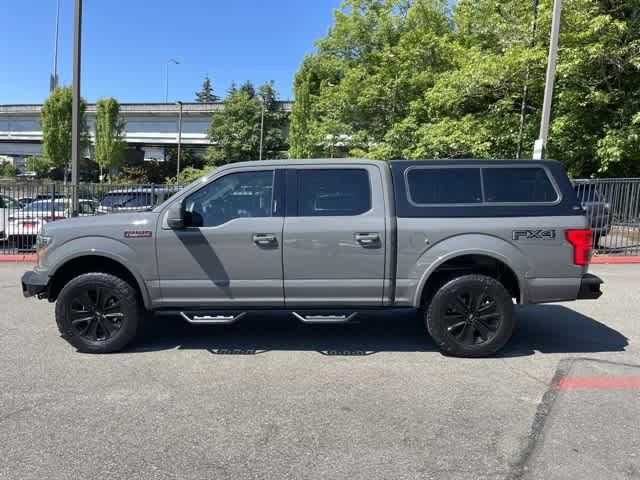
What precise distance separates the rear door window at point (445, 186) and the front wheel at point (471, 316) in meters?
0.80

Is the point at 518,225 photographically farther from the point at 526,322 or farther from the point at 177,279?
the point at 177,279

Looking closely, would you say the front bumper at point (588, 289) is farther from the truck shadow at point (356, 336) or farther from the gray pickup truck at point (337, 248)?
the truck shadow at point (356, 336)

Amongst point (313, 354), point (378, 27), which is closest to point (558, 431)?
point (313, 354)

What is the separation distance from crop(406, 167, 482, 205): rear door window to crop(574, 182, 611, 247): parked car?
339 inches

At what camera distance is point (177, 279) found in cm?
464

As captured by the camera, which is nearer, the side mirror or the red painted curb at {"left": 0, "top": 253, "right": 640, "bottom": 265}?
the side mirror

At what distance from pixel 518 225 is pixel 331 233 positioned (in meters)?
1.83

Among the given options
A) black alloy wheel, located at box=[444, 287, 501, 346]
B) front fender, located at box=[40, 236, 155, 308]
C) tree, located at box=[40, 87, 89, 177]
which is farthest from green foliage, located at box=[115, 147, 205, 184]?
black alloy wheel, located at box=[444, 287, 501, 346]

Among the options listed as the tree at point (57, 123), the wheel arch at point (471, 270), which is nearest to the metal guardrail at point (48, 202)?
the wheel arch at point (471, 270)

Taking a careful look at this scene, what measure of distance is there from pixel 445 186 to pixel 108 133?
163ft

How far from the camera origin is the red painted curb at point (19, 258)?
11.1 metres

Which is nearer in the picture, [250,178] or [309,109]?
[250,178]

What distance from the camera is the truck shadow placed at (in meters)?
5.00

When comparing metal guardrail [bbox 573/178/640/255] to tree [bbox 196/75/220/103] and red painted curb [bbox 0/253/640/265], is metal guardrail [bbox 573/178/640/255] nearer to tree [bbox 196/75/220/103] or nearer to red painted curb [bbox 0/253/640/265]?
red painted curb [bbox 0/253/640/265]
